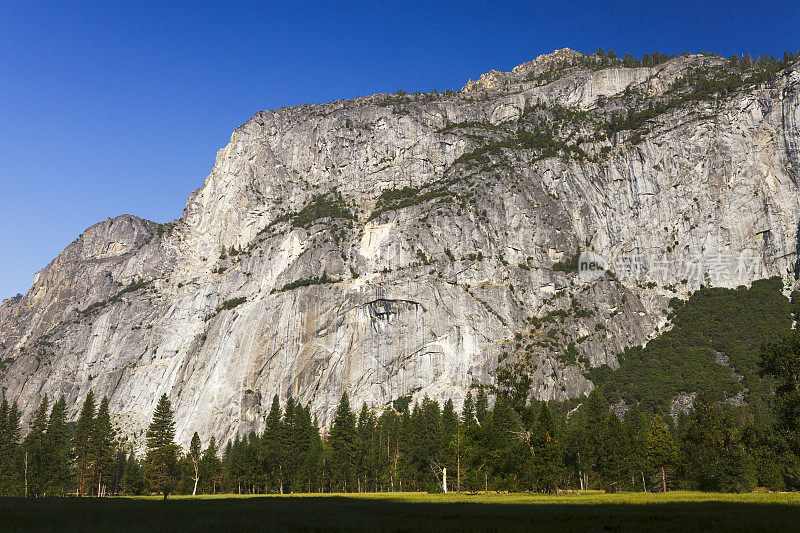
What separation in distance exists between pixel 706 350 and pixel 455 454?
422ft

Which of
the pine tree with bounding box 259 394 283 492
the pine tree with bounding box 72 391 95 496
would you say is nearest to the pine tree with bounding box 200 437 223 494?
the pine tree with bounding box 259 394 283 492

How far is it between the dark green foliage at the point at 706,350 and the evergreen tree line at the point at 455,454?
1525 inches

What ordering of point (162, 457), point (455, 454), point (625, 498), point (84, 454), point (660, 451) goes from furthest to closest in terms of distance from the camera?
1. point (84, 454)
2. point (455, 454)
3. point (162, 457)
4. point (660, 451)
5. point (625, 498)

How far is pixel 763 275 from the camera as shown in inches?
7667

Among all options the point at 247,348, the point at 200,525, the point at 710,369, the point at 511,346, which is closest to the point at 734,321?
the point at 710,369

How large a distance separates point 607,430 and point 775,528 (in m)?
64.9

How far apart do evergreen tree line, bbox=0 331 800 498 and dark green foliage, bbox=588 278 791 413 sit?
127 feet

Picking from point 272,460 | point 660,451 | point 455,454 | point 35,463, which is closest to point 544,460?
point 660,451

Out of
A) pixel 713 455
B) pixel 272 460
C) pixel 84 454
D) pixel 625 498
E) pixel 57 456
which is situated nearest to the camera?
pixel 625 498

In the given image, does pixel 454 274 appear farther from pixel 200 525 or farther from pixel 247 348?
pixel 200 525

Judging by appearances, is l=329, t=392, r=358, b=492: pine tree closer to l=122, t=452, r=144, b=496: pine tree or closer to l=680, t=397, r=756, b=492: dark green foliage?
l=122, t=452, r=144, b=496: pine tree

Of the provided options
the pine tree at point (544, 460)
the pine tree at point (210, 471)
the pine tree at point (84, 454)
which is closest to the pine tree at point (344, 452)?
the pine tree at point (210, 471)

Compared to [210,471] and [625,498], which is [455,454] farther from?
[210,471]

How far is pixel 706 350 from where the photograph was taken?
6860 inches
